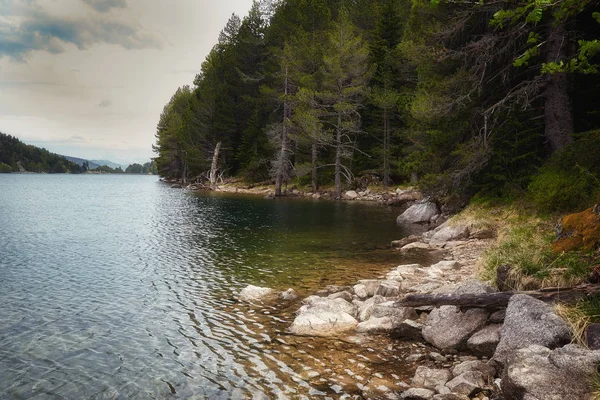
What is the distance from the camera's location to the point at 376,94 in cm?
4488

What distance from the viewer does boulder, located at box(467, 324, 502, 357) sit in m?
7.02

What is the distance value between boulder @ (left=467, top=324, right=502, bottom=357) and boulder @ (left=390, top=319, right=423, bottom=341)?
117cm

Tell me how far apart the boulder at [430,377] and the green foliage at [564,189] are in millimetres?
11395

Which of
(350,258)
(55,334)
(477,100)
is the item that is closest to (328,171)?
(477,100)

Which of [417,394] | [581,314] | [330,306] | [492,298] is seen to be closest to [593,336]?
[581,314]

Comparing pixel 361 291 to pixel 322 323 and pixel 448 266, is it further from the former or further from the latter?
pixel 448 266

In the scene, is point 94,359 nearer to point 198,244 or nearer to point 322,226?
point 198,244

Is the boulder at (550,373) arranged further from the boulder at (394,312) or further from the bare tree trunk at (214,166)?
the bare tree trunk at (214,166)

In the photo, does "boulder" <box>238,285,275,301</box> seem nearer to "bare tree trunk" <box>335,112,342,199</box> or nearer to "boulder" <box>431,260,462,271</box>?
"boulder" <box>431,260,462,271</box>

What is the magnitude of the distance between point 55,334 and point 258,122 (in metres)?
57.3

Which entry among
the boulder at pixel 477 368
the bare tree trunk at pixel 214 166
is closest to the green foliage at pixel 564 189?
the boulder at pixel 477 368

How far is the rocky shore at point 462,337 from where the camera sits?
5086 mm

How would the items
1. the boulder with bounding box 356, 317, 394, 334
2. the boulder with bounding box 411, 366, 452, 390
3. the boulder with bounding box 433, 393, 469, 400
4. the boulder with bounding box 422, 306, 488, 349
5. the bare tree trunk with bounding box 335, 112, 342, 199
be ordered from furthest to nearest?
the bare tree trunk with bounding box 335, 112, 342, 199 → the boulder with bounding box 356, 317, 394, 334 → the boulder with bounding box 422, 306, 488, 349 → the boulder with bounding box 411, 366, 452, 390 → the boulder with bounding box 433, 393, 469, 400

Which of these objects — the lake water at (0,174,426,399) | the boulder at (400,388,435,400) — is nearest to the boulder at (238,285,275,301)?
the lake water at (0,174,426,399)
